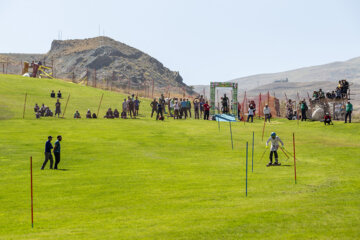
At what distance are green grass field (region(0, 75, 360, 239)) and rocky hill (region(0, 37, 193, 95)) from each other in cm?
10079

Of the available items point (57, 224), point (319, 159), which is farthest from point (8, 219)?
point (319, 159)

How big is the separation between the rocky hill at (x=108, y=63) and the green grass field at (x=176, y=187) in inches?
3968

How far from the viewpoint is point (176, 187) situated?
20797 mm

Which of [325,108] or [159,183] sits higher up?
[325,108]

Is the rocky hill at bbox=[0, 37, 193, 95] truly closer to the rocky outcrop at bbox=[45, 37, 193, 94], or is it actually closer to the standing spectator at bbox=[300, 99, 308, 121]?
the rocky outcrop at bbox=[45, 37, 193, 94]

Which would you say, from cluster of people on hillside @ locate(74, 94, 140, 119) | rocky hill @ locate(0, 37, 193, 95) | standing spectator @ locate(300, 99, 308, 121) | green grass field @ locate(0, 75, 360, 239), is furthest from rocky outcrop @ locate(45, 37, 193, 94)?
green grass field @ locate(0, 75, 360, 239)

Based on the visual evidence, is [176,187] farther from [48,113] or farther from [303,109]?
[48,113]

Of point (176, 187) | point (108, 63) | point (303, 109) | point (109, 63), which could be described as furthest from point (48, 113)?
point (109, 63)

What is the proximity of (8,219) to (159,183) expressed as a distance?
23.4ft

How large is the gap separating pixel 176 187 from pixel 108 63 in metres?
136

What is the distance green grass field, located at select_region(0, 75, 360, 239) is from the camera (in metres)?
14.9

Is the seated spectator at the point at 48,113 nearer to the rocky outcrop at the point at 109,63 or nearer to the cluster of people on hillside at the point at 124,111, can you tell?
the cluster of people on hillside at the point at 124,111

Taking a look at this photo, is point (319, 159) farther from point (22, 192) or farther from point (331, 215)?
point (22, 192)

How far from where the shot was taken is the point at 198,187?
20688 millimetres
